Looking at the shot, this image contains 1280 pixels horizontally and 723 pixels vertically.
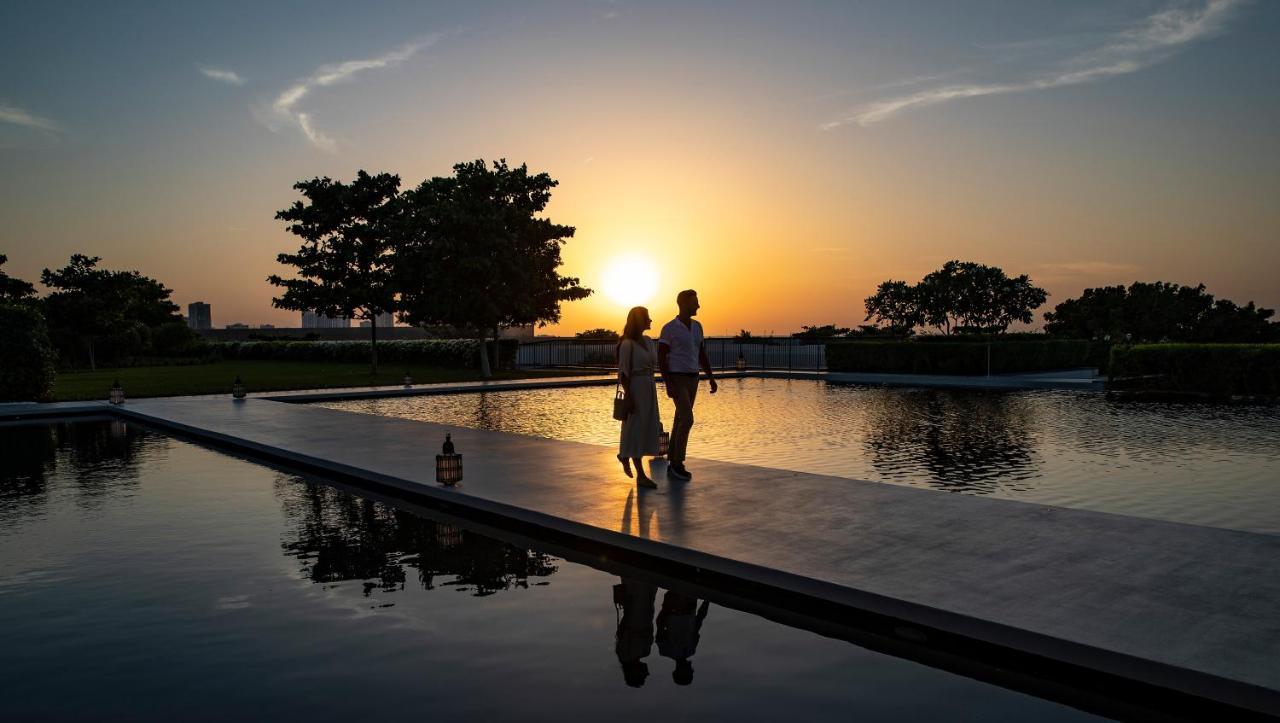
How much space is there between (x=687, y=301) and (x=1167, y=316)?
86557 mm

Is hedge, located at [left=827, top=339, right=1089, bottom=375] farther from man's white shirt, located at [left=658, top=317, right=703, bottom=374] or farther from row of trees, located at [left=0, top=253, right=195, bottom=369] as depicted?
row of trees, located at [left=0, top=253, right=195, bottom=369]

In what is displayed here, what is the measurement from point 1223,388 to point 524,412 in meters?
21.7

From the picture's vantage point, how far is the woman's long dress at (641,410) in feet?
33.4

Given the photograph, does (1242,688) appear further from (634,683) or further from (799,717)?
(634,683)

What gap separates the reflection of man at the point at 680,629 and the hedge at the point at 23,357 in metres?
26.2

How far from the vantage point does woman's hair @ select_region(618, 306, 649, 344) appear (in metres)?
10.1

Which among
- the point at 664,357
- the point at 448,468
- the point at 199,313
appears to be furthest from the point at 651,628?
the point at 199,313

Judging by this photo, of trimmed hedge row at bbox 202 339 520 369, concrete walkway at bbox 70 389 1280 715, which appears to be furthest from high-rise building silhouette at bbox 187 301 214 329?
concrete walkway at bbox 70 389 1280 715

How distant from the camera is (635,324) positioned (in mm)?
10156

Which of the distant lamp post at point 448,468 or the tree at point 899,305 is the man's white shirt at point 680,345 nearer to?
the distant lamp post at point 448,468

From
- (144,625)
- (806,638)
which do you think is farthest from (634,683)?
(144,625)

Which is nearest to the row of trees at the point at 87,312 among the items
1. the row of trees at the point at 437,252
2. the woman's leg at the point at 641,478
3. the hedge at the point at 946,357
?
the row of trees at the point at 437,252

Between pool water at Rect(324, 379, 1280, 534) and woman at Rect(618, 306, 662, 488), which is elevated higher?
woman at Rect(618, 306, 662, 488)

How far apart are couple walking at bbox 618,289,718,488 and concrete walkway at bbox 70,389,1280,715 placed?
1.98ft
